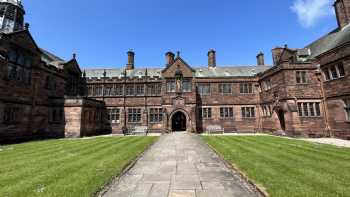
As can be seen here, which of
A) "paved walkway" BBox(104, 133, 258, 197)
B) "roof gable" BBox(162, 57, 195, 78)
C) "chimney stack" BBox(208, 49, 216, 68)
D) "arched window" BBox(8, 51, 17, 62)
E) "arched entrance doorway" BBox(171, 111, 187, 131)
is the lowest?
"paved walkway" BBox(104, 133, 258, 197)

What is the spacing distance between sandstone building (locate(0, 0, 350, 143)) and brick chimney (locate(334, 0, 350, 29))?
10cm

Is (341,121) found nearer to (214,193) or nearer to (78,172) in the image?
(214,193)

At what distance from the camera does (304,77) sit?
70.6ft

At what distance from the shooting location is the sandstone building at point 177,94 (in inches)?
738

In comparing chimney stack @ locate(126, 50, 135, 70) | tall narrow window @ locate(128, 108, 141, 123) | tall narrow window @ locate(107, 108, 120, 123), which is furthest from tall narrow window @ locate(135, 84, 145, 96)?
chimney stack @ locate(126, 50, 135, 70)

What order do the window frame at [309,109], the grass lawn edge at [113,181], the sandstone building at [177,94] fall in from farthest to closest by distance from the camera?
the window frame at [309,109], the sandstone building at [177,94], the grass lawn edge at [113,181]

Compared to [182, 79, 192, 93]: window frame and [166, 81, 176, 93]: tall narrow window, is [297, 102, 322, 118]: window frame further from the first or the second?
[166, 81, 176, 93]: tall narrow window

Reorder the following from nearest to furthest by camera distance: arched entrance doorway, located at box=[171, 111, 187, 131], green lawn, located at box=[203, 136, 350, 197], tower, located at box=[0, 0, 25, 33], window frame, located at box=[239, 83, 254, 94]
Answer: green lawn, located at box=[203, 136, 350, 197], tower, located at box=[0, 0, 25, 33], window frame, located at box=[239, 83, 254, 94], arched entrance doorway, located at box=[171, 111, 187, 131]

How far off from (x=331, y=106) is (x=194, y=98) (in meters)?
16.6

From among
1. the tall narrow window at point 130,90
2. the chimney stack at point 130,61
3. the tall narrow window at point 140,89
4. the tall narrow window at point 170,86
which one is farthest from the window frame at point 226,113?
the chimney stack at point 130,61

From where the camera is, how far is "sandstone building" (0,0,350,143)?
1875 cm

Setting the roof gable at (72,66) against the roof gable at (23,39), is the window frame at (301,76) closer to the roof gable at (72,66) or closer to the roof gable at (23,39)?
the roof gable at (23,39)

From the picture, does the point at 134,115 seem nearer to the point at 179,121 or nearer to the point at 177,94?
the point at 177,94

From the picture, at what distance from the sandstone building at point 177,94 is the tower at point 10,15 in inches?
4.0
